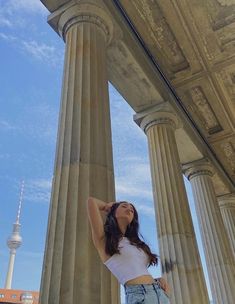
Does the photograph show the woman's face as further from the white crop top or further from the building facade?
the building facade

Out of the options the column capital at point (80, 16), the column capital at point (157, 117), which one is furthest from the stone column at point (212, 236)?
the column capital at point (80, 16)

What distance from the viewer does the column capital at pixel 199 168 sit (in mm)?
25319

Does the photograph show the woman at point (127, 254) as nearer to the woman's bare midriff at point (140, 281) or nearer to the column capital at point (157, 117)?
the woman's bare midriff at point (140, 281)

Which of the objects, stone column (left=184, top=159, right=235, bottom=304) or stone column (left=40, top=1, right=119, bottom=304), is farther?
stone column (left=184, top=159, right=235, bottom=304)

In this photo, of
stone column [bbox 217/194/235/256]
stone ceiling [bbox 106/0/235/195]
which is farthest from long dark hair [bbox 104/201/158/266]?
stone column [bbox 217/194/235/256]

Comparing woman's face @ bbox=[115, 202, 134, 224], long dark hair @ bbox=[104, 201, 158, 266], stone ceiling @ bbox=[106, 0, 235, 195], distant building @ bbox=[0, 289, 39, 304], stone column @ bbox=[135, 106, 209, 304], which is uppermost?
distant building @ bbox=[0, 289, 39, 304]

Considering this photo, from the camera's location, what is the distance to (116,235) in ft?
16.3

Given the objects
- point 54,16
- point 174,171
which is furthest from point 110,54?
point 174,171

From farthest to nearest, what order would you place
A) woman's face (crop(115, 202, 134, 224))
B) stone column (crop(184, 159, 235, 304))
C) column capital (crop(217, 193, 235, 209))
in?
column capital (crop(217, 193, 235, 209)) → stone column (crop(184, 159, 235, 304)) → woman's face (crop(115, 202, 134, 224))

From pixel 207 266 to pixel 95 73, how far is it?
56.3 ft

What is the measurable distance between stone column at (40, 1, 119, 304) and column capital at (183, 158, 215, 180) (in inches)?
562

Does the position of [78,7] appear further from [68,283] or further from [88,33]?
[68,283]

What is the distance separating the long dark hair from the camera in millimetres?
4770

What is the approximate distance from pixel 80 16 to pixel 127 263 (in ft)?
37.1
